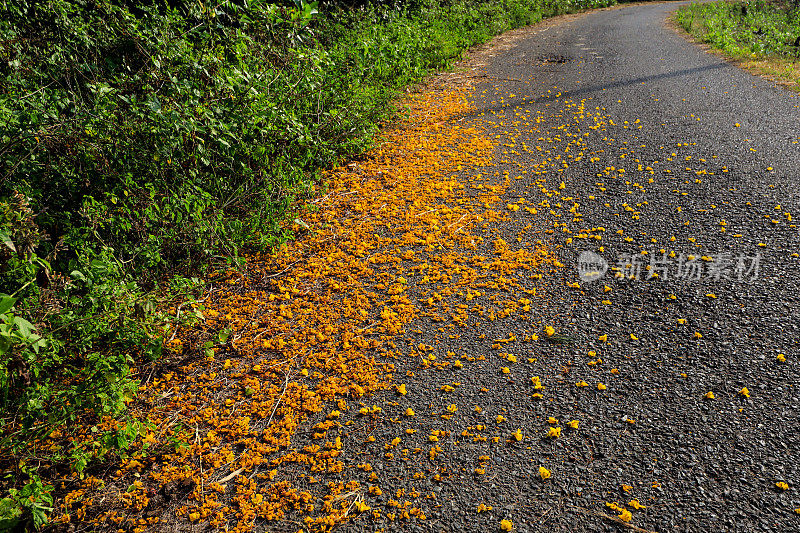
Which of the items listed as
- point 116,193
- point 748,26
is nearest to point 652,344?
point 116,193

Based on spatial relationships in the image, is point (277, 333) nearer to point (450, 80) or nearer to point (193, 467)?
point (193, 467)

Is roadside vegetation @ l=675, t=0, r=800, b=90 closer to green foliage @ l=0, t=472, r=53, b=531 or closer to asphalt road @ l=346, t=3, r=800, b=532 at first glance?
asphalt road @ l=346, t=3, r=800, b=532

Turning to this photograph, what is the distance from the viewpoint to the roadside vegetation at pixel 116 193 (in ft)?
6.82

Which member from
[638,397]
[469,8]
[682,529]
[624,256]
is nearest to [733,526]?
[682,529]

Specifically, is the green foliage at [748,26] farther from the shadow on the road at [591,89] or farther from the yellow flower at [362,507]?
the yellow flower at [362,507]

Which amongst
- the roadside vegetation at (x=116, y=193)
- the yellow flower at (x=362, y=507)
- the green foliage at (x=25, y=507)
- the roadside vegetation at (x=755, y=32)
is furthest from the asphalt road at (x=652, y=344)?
the roadside vegetation at (x=755, y=32)

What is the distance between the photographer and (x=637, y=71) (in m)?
7.48

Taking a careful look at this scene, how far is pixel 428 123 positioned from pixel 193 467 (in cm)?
486

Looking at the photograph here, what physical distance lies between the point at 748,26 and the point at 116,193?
42.5 ft

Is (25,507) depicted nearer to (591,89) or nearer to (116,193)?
(116,193)

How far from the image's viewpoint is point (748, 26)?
1055 centimetres

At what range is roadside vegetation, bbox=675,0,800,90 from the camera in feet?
24.1

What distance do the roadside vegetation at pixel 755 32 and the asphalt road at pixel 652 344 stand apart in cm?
271

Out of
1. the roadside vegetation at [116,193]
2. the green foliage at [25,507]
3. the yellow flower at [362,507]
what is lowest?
the yellow flower at [362,507]
